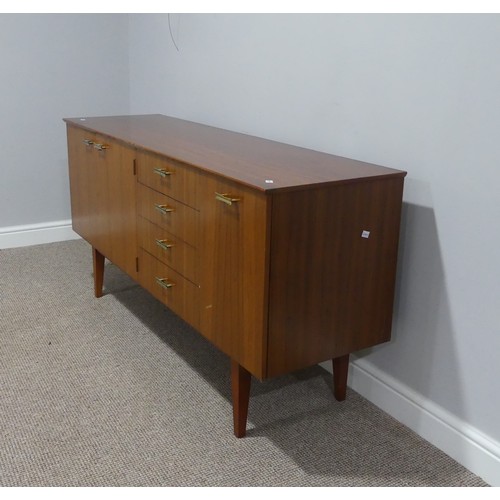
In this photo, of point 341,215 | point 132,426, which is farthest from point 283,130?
point 132,426

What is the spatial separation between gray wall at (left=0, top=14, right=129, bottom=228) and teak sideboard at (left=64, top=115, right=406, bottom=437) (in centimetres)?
131

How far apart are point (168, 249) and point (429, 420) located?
0.88 m

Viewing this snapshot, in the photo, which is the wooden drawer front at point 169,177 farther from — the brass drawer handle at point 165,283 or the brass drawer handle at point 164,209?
the brass drawer handle at point 165,283

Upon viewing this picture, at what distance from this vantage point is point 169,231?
1.91 m

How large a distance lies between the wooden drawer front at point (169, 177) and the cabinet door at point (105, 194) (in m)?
0.09

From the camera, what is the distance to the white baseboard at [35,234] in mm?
3271

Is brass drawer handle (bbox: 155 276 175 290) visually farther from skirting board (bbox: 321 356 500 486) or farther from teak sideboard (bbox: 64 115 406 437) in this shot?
skirting board (bbox: 321 356 500 486)

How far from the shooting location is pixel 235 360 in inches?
66.8

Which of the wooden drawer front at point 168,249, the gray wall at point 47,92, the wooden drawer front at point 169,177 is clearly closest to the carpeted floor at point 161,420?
the wooden drawer front at point 168,249

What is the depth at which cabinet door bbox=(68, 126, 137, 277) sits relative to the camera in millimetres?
2164

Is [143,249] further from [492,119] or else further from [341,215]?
[492,119]

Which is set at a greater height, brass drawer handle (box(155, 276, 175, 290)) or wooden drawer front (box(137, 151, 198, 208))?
wooden drawer front (box(137, 151, 198, 208))

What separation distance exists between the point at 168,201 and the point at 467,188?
824 mm

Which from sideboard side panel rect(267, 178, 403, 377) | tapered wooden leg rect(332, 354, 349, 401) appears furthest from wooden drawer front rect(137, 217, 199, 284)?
tapered wooden leg rect(332, 354, 349, 401)
